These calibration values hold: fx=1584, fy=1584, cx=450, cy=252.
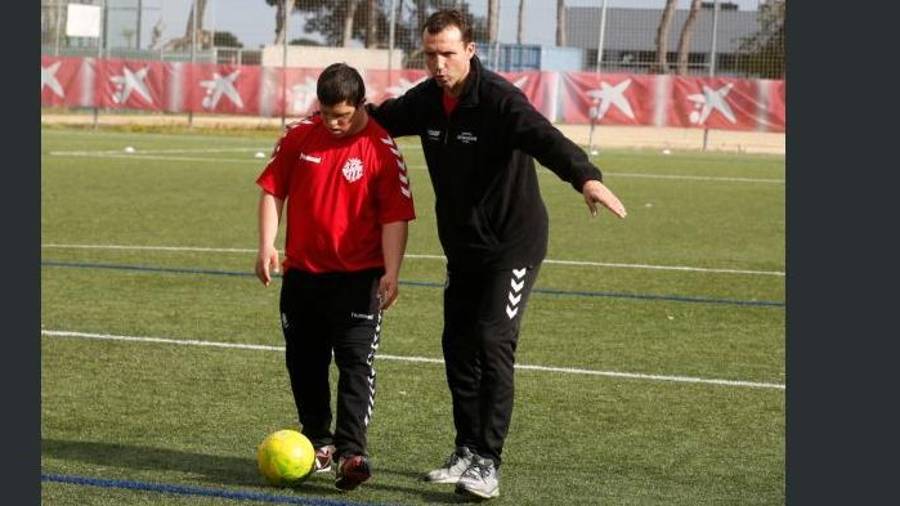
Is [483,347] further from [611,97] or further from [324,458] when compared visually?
[611,97]

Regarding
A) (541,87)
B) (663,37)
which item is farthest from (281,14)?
(663,37)

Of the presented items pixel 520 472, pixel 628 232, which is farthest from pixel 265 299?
pixel 628 232

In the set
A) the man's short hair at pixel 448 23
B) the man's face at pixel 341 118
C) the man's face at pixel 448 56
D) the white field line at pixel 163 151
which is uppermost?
the man's short hair at pixel 448 23

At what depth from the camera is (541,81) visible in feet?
114

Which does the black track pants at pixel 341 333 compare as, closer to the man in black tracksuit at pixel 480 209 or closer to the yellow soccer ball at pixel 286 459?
the yellow soccer ball at pixel 286 459

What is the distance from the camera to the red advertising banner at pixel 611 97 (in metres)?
34.5

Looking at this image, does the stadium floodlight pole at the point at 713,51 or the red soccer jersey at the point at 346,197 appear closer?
the red soccer jersey at the point at 346,197

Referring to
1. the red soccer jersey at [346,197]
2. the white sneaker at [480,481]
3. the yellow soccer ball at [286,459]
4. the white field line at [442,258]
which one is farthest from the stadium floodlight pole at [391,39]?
the white sneaker at [480,481]

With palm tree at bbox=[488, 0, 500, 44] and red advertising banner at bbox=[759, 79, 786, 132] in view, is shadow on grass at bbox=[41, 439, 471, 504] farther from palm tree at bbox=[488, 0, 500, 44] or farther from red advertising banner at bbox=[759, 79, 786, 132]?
palm tree at bbox=[488, 0, 500, 44]

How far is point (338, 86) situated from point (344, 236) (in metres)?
0.61

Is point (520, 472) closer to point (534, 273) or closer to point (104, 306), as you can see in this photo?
point (534, 273)

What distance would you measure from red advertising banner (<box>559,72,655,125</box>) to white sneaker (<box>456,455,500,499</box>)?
28.8m

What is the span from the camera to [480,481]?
6000 mm

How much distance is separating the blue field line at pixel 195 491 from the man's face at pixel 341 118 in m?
1.43
